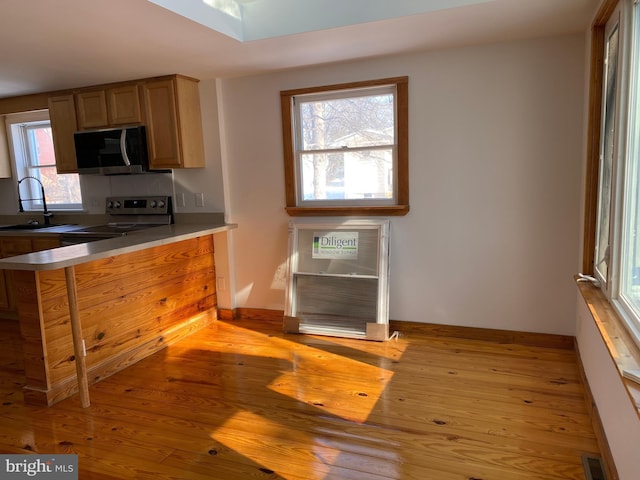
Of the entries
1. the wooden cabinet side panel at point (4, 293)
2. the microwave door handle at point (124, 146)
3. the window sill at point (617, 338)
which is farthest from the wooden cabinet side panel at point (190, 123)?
the window sill at point (617, 338)

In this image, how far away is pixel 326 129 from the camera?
12.1 ft

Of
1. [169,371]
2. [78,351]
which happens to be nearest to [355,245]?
[169,371]

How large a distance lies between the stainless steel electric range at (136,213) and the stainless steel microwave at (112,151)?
382mm

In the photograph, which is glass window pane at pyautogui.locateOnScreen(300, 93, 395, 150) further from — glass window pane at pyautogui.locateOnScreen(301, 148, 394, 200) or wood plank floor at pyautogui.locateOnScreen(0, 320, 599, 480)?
wood plank floor at pyautogui.locateOnScreen(0, 320, 599, 480)

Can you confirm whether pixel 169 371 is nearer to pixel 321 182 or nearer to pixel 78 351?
pixel 78 351

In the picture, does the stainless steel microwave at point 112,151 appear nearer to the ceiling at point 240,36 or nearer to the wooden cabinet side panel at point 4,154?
the ceiling at point 240,36

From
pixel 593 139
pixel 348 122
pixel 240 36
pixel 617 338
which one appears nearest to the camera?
pixel 617 338

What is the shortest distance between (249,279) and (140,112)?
5.60 ft

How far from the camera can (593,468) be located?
6.27 ft

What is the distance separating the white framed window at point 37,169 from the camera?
A: 470 cm

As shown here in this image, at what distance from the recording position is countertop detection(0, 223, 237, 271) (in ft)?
7.76

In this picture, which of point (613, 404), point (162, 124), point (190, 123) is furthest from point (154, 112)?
point (613, 404)

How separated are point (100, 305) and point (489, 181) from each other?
2.79 metres

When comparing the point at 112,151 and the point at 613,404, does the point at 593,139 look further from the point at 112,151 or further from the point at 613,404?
the point at 112,151
